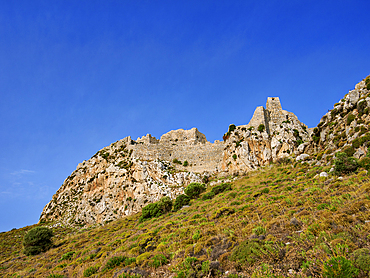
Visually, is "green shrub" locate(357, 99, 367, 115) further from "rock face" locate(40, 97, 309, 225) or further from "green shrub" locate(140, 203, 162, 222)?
"green shrub" locate(140, 203, 162, 222)

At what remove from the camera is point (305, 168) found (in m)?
23.5

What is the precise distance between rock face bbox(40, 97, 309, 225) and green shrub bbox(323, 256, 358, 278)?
99.6 feet

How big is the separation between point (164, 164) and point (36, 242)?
24579mm

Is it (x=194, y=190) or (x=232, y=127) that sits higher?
(x=232, y=127)

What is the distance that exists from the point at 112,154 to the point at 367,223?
52.3 meters

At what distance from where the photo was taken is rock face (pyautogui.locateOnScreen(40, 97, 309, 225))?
38.8 m

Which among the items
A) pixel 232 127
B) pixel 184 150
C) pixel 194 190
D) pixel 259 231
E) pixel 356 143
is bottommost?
pixel 259 231

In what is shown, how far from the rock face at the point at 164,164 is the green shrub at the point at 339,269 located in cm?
3035

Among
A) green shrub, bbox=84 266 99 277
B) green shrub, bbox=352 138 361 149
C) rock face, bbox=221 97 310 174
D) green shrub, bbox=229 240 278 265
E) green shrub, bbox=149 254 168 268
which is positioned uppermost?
rock face, bbox=221 97 310 174

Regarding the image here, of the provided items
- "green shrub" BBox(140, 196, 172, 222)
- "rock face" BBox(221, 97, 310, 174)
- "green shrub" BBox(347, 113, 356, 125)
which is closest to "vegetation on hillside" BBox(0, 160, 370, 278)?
"green shrub" BBox(347, 113, 356, 125)

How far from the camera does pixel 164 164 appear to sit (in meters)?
44.6

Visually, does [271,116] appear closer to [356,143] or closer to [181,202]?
[356,143]

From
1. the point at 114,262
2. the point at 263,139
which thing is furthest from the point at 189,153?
the point at 114,262

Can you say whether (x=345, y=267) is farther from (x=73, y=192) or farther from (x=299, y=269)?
(x=73, y=192)
